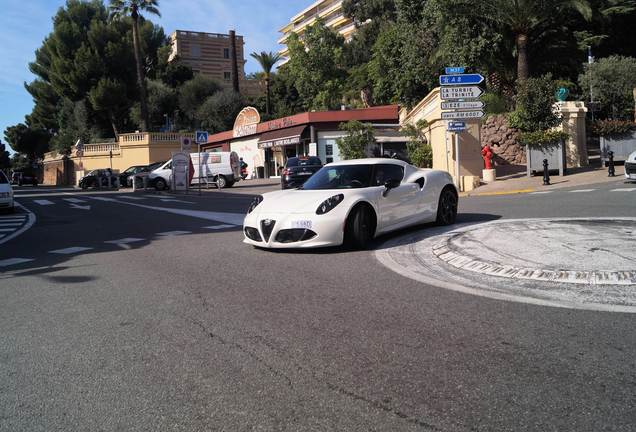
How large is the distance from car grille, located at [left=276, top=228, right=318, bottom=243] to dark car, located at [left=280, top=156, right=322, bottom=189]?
51.7ft

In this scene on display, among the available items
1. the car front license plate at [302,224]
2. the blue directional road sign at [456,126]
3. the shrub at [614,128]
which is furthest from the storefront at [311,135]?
the car front license plate at [302,224]

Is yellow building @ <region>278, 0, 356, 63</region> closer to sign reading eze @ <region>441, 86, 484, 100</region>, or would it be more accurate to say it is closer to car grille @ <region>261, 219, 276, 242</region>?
sign reading eze @ <region>441, 86, 484, 100</region>

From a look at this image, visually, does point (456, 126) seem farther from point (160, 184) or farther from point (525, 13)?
point (160, 184)

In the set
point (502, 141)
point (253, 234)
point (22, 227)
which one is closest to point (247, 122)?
point (502, 141)

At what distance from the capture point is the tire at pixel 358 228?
8008 mm

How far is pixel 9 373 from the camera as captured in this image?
154 inches

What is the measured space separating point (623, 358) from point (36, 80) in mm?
72432

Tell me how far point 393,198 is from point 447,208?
5.92 feet

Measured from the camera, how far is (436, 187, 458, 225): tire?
9961 mm

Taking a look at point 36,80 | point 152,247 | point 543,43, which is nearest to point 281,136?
point 543,43

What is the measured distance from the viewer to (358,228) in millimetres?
8062

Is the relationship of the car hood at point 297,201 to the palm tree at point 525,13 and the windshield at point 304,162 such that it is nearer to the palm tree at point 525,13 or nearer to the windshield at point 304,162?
the windshield at point 304,162

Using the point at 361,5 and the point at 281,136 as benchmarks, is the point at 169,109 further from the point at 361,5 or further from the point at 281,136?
the point at 281,136

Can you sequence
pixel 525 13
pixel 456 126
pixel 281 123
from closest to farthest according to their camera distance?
pixel 456 126 < pixel 525 13 < pixel 281 123
